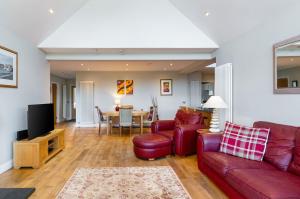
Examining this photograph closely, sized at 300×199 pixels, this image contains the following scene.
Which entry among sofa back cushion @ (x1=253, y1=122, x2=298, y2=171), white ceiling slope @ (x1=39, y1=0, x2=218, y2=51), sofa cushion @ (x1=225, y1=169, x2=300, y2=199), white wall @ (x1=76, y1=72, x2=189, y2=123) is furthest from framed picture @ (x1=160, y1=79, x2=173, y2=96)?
sofa cushion @ (x1=225, y1=169, x2=300, y2=199)

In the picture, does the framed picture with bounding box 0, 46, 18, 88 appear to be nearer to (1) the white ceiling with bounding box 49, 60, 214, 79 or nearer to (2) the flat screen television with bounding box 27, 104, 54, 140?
(2) the flat screen television with bounding box 27, 104, 54, 140

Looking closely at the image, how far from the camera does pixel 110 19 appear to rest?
4.67m

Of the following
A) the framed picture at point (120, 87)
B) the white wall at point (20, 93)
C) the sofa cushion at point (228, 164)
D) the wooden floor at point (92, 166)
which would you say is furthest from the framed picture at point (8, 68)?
the framed picture at point (120, 87)

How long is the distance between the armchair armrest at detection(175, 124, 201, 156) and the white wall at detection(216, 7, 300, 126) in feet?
2.91

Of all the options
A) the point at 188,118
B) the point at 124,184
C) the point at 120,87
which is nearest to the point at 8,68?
the point at 124,184

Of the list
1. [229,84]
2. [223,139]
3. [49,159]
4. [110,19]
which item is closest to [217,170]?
[223,139]

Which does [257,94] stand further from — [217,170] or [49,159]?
[49,159]

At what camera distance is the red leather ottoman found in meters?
4.30

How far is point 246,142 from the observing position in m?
2.93

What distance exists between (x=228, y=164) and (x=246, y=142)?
1.60 feet

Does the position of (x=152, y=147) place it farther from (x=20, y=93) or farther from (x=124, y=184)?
(x=20, y=93)

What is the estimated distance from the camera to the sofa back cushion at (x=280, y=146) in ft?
8.36

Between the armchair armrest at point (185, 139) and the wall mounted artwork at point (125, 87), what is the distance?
16.9 feet

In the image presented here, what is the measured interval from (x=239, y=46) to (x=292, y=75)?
149 cm
